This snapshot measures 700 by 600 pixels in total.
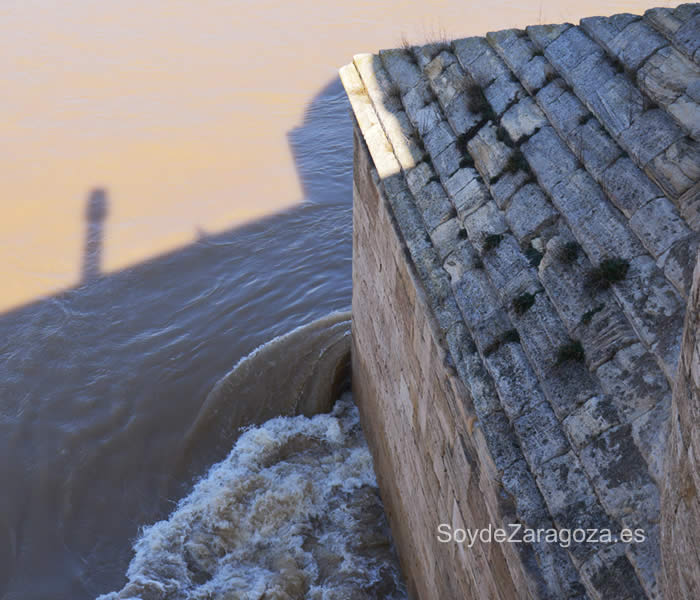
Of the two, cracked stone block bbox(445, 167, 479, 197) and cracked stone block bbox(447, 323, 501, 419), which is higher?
cracked stone block bbox(445, 167, 479, 197)

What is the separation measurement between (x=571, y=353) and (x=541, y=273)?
50 centimetres

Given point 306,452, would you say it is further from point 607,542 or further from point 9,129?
point 9,129

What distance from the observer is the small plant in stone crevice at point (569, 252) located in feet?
10.4

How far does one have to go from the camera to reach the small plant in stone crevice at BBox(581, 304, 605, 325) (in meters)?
2.91

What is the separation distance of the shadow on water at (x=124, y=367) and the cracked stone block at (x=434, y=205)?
4240mm

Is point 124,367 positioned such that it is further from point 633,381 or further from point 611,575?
point 611,575

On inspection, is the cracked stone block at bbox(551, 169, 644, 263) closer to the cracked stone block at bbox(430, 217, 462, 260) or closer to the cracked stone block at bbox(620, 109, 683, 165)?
the cracked stone block at bbox(620, 109, 683, 165)

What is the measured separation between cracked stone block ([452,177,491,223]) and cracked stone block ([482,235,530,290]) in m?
0.36

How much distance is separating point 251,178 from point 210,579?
25.9 feet

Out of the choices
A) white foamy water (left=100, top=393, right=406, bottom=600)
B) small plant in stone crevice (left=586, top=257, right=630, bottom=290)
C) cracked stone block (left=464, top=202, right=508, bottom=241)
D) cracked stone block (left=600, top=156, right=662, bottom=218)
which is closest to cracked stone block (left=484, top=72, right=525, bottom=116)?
cracked stone block (left=464, top=202, right=508, bottom=241)

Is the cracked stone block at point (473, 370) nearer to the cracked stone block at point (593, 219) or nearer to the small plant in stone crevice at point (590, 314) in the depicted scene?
the small plant in stone crevice at point (590, 314)

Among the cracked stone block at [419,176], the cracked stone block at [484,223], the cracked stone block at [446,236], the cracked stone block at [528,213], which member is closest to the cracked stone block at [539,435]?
the cracked stone block at [528,213]

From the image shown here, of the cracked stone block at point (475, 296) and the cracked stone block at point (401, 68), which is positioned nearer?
the cracked stone block at point (475, 296)

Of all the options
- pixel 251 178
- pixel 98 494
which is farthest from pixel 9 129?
pixel 98 494
